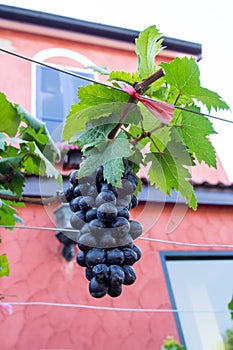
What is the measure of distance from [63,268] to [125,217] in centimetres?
183

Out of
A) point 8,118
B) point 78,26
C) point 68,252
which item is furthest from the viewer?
point 78,26

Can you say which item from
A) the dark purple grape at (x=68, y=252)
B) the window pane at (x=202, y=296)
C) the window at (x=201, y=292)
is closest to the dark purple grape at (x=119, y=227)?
the dark purple grape at (x=68, y=252)

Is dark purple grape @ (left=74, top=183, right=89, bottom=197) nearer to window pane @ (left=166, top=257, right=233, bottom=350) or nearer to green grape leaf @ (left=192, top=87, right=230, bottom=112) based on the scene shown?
green grape leaf @ (left=192, top=87, right=230, bottom=112)

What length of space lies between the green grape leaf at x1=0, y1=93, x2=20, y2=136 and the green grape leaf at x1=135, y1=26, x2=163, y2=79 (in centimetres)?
71

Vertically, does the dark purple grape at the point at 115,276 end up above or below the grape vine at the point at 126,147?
below

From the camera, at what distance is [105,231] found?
57cm

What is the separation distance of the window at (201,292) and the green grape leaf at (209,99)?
199 cm

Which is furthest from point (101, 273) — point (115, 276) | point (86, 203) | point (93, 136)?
point (93, 136)

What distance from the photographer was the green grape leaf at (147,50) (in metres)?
0.62

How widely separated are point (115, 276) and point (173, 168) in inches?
9.4

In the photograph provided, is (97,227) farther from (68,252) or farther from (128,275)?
(68,252)

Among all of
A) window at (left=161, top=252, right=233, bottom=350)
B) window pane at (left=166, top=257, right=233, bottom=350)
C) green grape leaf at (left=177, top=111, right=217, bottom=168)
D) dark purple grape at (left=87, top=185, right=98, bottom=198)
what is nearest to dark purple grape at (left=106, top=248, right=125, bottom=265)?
dark purple grape at (left=87, top=185, right=98, bottom=198)

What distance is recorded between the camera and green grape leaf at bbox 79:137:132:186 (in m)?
0.56

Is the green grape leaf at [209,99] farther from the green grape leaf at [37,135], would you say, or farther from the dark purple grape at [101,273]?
the green grape leaf at [37,135]
